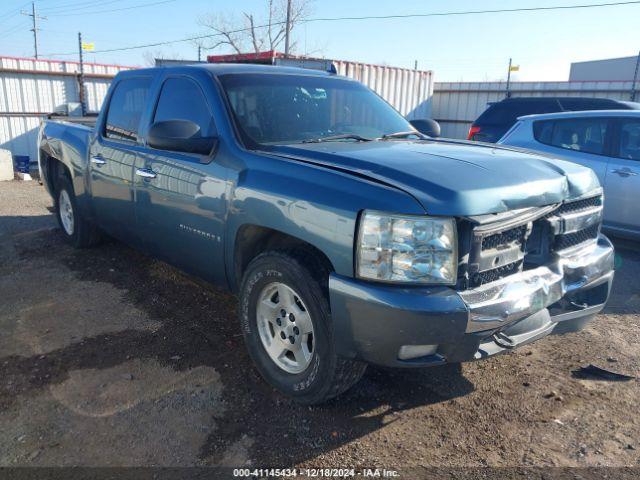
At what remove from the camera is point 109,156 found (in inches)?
183

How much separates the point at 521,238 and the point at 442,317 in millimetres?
750

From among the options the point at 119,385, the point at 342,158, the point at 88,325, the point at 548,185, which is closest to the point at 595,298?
the point at 548,185

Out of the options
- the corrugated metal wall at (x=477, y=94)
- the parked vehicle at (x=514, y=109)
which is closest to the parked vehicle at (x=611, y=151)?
the parked vehicle at (x=514, y=109)

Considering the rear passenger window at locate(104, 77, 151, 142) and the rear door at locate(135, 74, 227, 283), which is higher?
the rear passenger window at locate(104, 77, 151, 142)

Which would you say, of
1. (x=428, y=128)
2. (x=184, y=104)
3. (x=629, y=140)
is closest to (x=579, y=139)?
(x=629, y=140)

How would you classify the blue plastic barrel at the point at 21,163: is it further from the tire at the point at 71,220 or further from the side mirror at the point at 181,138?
the side mirror at the point at 181,138

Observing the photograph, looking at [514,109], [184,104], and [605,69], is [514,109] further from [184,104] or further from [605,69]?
[605,69]

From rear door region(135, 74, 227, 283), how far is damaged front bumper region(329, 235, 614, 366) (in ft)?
3.96

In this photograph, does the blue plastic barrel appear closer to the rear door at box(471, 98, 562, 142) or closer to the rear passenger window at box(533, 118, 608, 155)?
the rear door at box(471, 98, 562, 142)

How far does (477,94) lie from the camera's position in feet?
55.7

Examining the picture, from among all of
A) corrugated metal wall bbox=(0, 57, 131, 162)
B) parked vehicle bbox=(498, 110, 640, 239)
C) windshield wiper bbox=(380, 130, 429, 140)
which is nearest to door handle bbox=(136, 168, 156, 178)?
windshield wiper bbox=(380, 130, 429, 140)

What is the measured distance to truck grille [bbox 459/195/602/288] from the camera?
2533 mm

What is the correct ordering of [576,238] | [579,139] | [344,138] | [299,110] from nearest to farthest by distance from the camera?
1. [576,238]
2. [344,138]
3. [299,110]
4. [579,139]

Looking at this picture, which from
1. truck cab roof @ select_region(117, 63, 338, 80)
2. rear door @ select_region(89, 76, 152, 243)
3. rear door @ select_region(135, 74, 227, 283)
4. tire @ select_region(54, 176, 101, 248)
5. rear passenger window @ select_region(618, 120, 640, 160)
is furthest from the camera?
rear passenger window @ select_region(618, 120, 640, 160)
